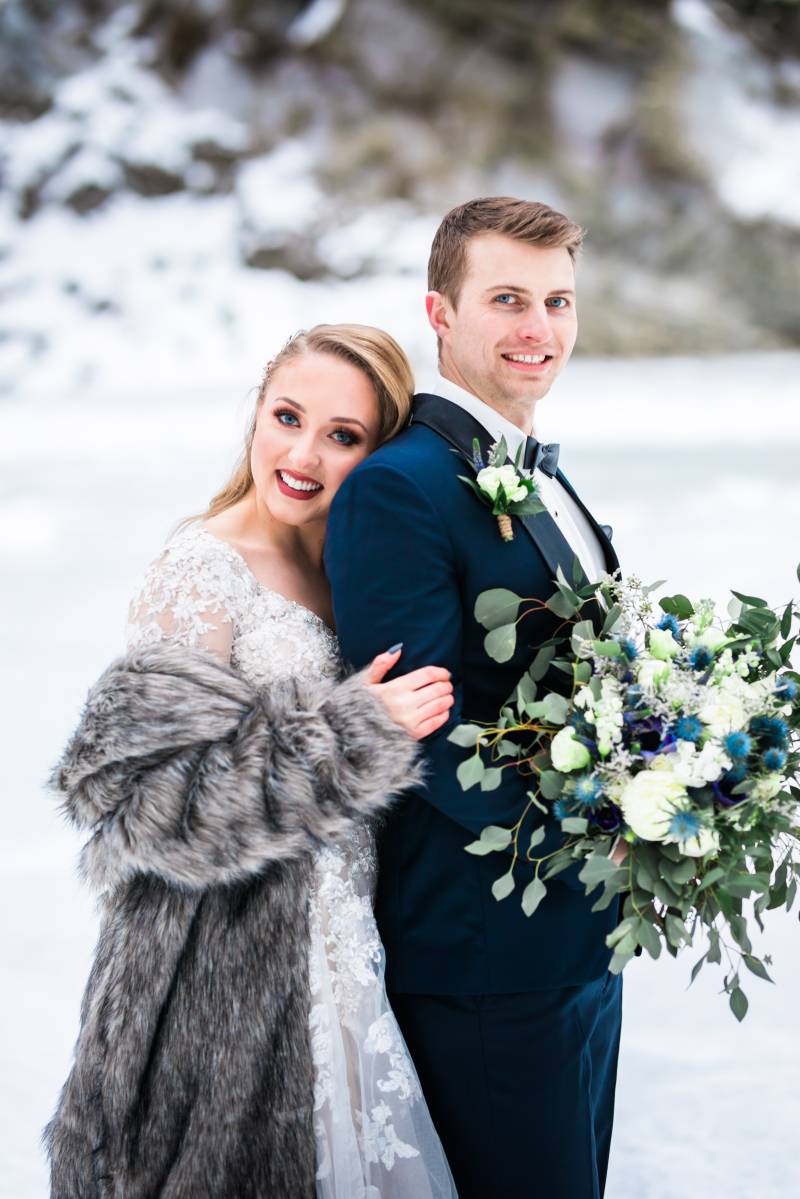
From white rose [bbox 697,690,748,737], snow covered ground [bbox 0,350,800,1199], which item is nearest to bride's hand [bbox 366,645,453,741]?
white rose [bbox 697,690,748,737]

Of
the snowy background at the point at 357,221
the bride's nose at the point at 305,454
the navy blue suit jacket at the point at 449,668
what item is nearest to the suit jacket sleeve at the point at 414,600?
the navy blue suit jacket at the point at 449,668

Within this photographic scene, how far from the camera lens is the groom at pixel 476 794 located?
65.7 inches

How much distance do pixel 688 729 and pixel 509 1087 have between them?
0.62 meters

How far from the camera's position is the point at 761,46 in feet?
31.7

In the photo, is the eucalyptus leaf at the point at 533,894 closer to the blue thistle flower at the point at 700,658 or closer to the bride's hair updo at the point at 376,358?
the blue thistle flower at the point at 700,658

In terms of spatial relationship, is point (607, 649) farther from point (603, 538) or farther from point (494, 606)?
point (603, 538)

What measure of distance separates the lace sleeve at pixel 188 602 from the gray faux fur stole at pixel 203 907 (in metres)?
0.06

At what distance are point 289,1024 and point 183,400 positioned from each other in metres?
8.27

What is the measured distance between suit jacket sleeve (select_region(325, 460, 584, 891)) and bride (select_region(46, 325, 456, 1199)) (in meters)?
0.04

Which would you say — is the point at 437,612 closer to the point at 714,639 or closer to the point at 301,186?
the point at 714,639

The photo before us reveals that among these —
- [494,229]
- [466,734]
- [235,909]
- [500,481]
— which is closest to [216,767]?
[235,909]

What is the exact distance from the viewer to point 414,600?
165 centimetres

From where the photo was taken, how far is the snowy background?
9.07 metres

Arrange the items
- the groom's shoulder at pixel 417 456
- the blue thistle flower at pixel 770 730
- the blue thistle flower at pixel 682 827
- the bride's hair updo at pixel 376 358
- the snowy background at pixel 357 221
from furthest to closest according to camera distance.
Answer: the snowy background at pixel 357 221
the bride's hair updo at pixel 376 358
the groom's shoulder at pixel 417 456
the blue thistle flower at pixel 770 730
the blue thistle flower at pixel 682 827
